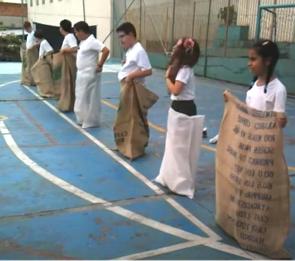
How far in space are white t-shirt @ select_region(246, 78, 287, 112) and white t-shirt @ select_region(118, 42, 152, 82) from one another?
232 cm

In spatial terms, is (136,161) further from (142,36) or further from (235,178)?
(142,36)

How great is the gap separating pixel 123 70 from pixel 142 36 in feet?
50.4

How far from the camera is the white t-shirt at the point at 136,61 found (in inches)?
222

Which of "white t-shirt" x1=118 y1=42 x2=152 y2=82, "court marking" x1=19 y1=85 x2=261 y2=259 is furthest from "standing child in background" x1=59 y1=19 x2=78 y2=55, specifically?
"white t-shirt" x1=118 y1=42 x2=152 y2=82

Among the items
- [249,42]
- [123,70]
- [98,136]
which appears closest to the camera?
[123,70]

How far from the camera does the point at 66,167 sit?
5453 millimetres

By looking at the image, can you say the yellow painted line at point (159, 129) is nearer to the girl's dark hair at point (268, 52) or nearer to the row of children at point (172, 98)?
the row of children at point (172, 98)

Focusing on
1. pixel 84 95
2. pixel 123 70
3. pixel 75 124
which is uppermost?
pixel 123 70

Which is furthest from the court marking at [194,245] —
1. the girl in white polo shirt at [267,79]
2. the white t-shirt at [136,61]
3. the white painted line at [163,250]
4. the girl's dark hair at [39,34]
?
the girl's dark hair at [39,34]

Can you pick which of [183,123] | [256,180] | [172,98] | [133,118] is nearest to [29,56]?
[133,118]

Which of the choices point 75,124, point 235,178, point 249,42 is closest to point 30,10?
point 249,42

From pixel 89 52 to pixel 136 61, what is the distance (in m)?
1.91

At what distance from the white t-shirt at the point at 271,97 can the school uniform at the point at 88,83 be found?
4.22 metres

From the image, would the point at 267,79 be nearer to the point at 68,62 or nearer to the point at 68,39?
the point at 68,62
